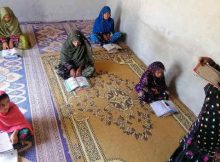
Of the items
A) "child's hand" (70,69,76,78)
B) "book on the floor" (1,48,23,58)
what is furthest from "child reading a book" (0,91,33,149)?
"book on the floor" (1,48,23,58)

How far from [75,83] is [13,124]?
1052 millimetres

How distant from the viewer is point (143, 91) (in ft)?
9.73

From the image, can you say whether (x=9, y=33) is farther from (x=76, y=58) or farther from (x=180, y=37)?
(x=180, y=37)

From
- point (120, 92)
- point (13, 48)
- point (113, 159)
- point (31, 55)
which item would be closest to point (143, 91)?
point (120, 92)

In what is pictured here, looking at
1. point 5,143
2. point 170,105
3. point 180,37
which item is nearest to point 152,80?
point 170,105

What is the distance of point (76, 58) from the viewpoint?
3379 mm

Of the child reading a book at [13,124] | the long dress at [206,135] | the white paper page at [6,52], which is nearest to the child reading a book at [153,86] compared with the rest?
the long dress at [206,135]

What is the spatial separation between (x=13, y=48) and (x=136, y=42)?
1.94 metres

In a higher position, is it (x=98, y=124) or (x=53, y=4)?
(x=53, y=4)

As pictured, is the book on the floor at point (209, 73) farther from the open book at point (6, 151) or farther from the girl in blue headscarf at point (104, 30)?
the girl in blue headscarf at point (104, 30)

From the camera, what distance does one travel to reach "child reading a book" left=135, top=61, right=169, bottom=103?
295 cm

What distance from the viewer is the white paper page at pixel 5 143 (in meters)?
2.08

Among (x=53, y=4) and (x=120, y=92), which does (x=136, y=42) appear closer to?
(x=120, y=92)

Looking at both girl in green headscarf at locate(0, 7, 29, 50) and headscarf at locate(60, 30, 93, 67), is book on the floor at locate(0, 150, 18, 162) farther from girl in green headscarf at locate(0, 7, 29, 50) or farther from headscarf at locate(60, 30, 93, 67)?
girl in green headscarf at locate(0, 7, 29, 50)
